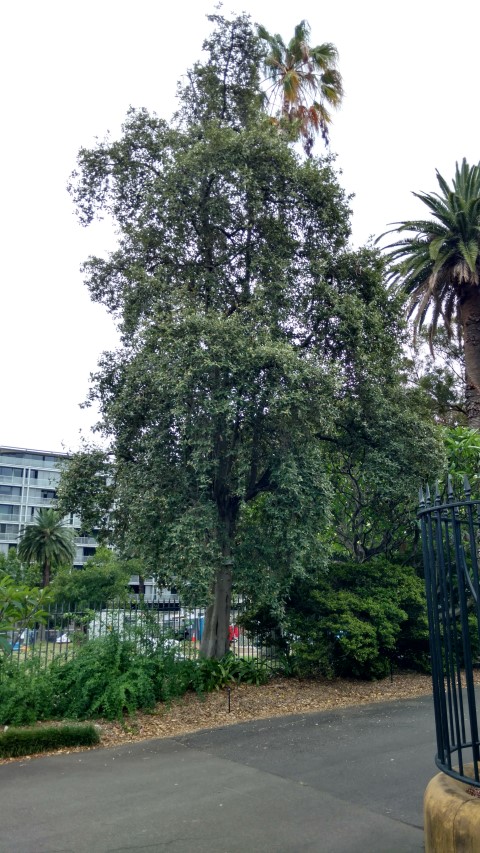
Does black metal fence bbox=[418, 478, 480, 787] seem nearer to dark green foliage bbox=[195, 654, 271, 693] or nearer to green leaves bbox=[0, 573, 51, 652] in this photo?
green leaves bbox=[0, 573, 51, 652]

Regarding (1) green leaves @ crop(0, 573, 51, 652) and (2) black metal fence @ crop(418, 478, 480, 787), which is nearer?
(2) black metal fence @ crop(418, 478, 480, 787)

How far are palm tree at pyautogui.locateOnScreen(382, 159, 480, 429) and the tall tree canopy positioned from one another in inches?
253

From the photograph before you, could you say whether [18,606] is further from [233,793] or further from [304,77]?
[304,77]

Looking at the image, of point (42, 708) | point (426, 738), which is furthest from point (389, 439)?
point (42, 708)

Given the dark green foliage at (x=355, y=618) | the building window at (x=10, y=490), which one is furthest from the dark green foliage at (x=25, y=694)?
the building window at (x=10, y=490)

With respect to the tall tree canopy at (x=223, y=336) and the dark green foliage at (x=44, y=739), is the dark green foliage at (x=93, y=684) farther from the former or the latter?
the tall tree canopy at (x=223, y=336)

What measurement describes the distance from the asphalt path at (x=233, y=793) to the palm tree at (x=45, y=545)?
39983mm

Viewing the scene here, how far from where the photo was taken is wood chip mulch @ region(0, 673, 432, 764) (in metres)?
9.30

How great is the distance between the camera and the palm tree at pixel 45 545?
47.1 metres

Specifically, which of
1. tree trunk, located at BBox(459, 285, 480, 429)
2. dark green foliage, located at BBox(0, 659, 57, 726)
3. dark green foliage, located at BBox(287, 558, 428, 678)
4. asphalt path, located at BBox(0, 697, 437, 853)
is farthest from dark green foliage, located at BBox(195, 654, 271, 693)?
tree trunk, located at BBox(459, 285, 480, 429)

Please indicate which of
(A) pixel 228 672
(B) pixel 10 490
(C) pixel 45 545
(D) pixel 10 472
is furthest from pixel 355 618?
(D) pixel 10 472

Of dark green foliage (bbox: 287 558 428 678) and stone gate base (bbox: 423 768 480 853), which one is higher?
dark green foliage (bbox: 287 558 428 678)

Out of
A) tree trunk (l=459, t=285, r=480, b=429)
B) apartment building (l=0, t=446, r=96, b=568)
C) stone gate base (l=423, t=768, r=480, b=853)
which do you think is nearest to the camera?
stone gate base (l=423, t=768, r=480, b=853)

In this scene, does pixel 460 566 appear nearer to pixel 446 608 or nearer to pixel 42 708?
pixel 446 608
